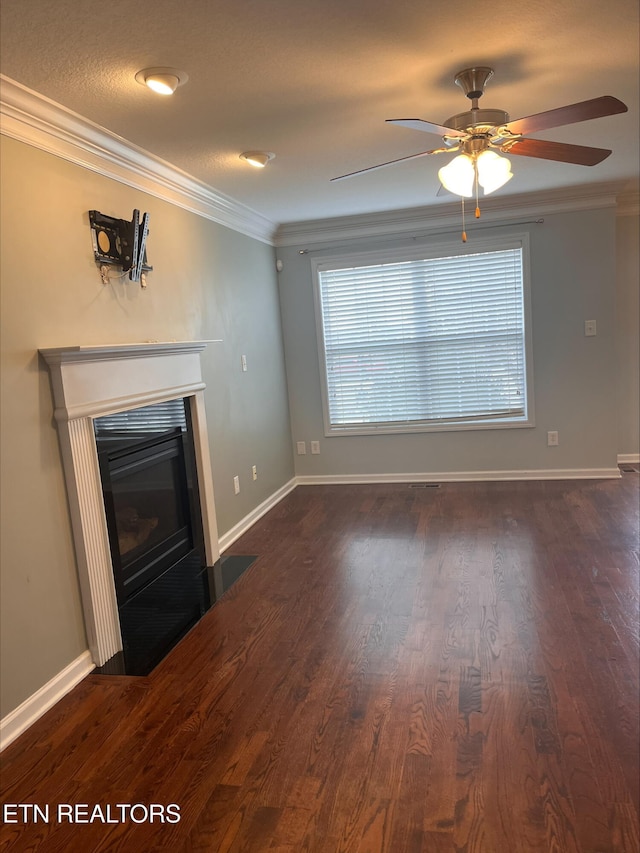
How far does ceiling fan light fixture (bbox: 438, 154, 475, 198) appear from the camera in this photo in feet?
8.14

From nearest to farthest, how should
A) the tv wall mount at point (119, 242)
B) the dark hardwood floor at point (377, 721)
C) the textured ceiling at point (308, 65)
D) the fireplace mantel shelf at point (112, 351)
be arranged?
the dark hardwood floor at point (377, 721) → the textured ceiling at point (308, 65) → the fireplace mantel shelf at point (112, 351) → the tv wall mount at point (119, 242)

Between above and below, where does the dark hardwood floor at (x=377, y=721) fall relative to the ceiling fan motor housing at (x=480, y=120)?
below

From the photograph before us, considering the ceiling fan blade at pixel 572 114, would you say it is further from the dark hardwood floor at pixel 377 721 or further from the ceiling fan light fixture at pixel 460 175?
the dark hardwood floor at pixel 377 721

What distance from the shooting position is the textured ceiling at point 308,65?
6.16 ft

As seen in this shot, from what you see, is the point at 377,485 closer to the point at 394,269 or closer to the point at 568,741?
the point at 394,269

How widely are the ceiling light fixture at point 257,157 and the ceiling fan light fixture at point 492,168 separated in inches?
49.0

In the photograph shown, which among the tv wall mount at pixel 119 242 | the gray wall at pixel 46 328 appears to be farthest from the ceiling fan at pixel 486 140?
the gray wall at pixel 46 328

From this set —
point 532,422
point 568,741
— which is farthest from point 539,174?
point 568,741

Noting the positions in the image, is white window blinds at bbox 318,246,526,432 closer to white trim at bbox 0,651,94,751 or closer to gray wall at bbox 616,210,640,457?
gray wall at bbox 616,210,640,457

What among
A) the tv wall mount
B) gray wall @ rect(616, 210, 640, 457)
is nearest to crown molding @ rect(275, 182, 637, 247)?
gray wall @ rect(616, 210, 640, 457)

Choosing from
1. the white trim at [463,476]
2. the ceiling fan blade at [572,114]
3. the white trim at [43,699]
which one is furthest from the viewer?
the white trim at [463,476]

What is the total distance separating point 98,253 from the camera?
281 cm

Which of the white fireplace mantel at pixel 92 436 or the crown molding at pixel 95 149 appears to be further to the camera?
the white fireplace mantel at pixel 92 436

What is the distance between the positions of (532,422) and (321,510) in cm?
202
